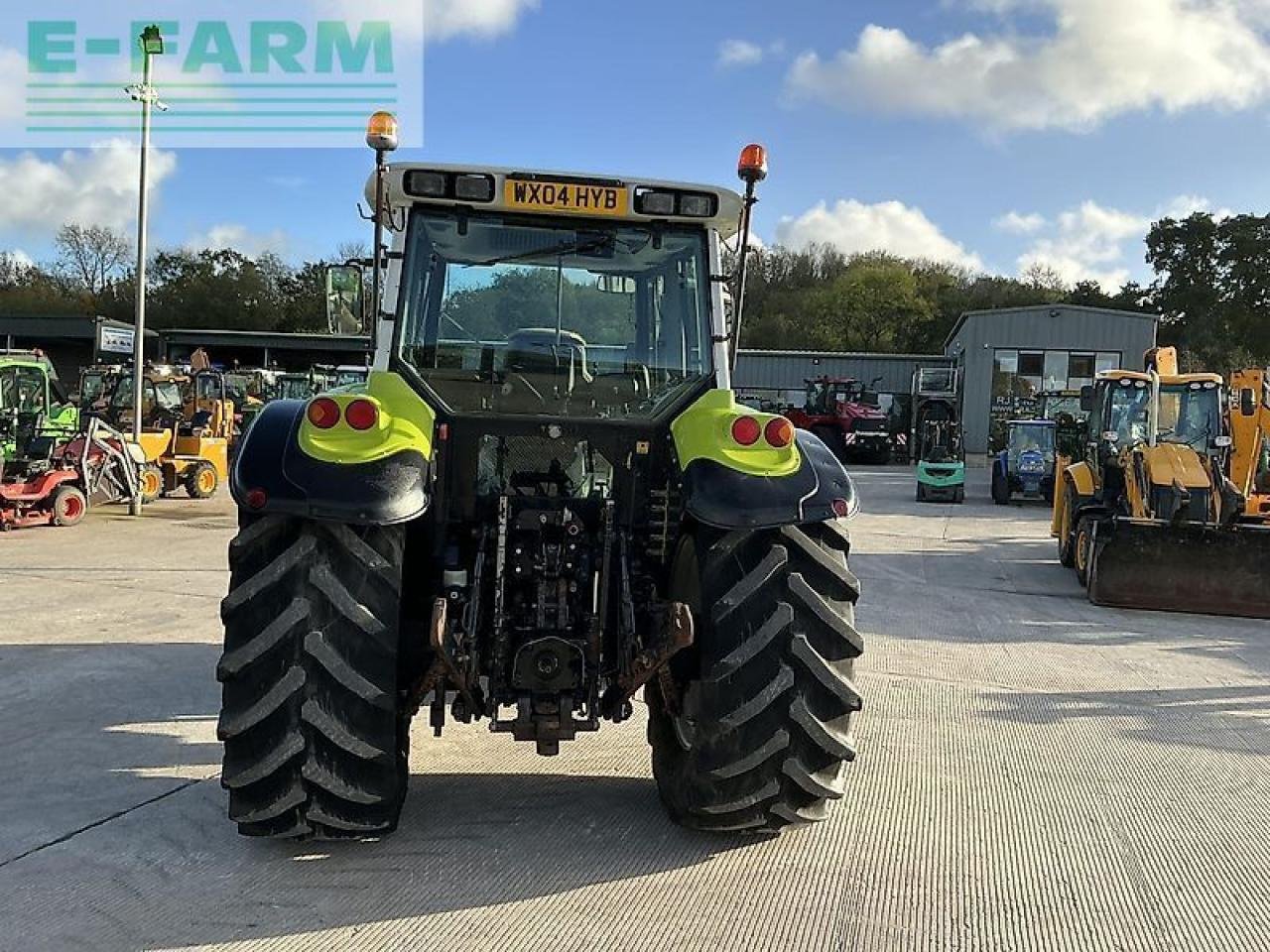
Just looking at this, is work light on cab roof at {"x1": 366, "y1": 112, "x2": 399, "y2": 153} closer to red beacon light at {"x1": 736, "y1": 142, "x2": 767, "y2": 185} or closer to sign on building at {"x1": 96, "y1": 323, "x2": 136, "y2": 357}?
red beacon light at {"x1": 736, "y1": 142, "x2": 767, "y2": 185}

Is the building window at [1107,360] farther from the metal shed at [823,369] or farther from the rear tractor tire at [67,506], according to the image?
the rear tractor tire at [67,506]

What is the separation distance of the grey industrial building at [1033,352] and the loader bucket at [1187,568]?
2667cm

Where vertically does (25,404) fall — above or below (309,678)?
above

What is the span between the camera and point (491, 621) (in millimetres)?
3762

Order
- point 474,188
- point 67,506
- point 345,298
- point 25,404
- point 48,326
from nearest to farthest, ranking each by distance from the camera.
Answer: point 474,188 → point 345,298 → point 67,506 → point 25,404 → point 48,326

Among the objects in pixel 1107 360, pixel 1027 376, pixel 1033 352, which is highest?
pixel 1033 352

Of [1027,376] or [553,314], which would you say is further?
[1027,376]

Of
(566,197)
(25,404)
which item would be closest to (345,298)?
(566,197)

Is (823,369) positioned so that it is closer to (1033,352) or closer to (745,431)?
(1033,352)

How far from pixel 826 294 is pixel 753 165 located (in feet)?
157

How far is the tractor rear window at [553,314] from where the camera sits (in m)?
4.16

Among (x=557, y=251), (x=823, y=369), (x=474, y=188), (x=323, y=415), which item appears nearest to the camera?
(x=323, y=415)

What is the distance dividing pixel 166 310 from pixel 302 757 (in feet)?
172

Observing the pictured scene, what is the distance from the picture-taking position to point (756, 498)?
3.60m
